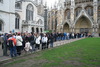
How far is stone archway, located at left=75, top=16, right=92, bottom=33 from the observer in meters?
35.7

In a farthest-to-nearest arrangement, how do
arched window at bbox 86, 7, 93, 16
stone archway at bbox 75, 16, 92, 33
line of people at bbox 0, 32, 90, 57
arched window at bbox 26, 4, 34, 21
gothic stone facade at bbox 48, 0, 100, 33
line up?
arched window at bbox 86, 7, 93, 16
stone archway at bbox 75, 16, 92, 33
gothic stone facade at bbox 48, 0, 100, 33
arched window at bbox 26, 4, 34, 21
line of people at bbox 0, 32, 90, 57

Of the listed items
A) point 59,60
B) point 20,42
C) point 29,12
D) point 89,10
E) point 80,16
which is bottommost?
point 59,60

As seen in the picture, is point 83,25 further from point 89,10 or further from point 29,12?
point 29,12

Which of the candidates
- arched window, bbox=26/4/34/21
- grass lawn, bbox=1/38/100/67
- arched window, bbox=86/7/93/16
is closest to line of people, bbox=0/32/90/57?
grass lawn, bbox=1/38/100/67

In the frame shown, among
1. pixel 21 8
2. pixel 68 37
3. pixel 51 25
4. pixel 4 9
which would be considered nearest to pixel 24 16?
pixel 21 8

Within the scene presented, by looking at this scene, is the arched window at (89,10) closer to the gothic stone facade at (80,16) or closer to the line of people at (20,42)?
the gothic stone facade at (80,16)

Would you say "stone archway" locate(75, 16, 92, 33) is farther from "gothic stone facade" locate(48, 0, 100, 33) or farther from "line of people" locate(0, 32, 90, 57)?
"line of people" locate(0, 32, 90, 57)

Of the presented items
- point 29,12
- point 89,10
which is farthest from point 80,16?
point 29,12

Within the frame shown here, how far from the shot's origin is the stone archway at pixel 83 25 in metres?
35.7

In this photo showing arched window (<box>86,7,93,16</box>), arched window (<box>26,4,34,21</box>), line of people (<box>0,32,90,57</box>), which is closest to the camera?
line of people (<box>0,32,90,57</box>)

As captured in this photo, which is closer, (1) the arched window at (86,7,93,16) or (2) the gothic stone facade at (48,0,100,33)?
(2) the gothic stone facade at (48,0,100,33)

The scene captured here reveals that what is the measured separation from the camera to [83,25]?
121 ft

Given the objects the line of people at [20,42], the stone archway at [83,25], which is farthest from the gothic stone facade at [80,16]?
the line of people at [20,42]

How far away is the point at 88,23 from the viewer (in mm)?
35469
